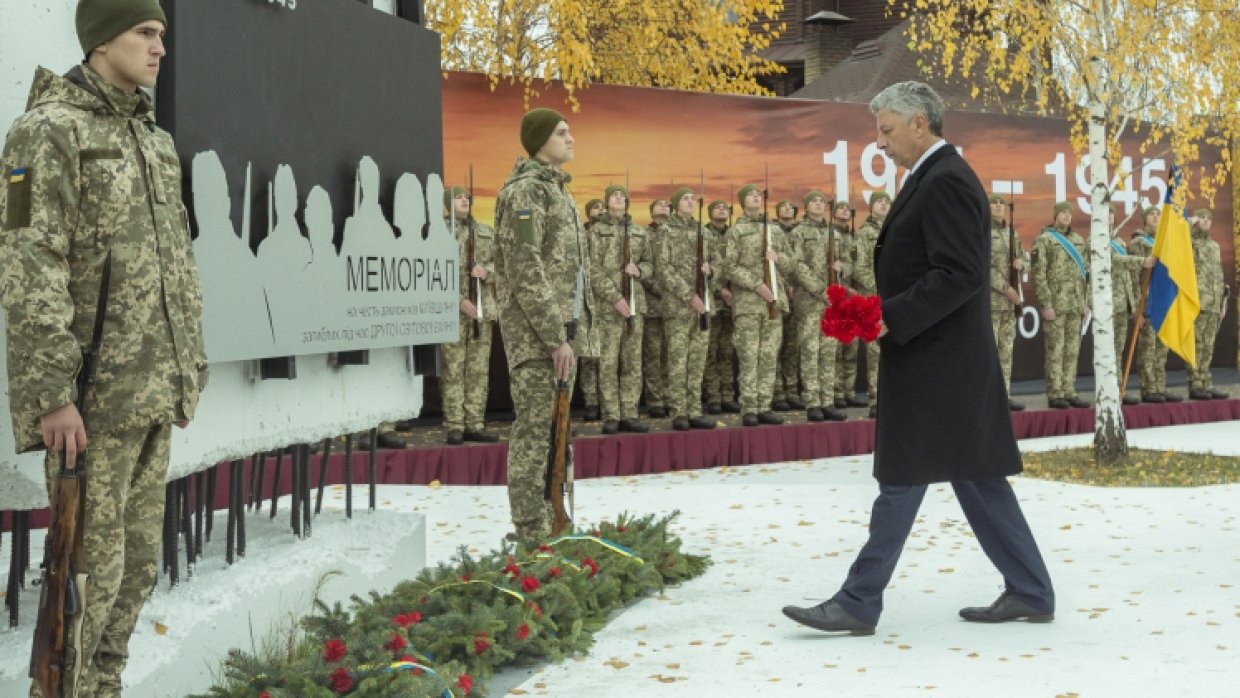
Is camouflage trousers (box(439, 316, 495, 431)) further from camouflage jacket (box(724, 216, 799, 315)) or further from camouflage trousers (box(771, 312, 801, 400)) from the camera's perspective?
camouflage trousers (box(771, 312, 801, 400))

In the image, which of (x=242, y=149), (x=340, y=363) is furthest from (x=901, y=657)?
(x=242, y=149)

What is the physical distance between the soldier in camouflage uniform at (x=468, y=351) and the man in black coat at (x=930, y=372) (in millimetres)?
5524

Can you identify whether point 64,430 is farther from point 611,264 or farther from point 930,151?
point 611,264

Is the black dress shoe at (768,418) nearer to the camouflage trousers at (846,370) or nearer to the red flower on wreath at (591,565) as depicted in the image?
the camouflage trousers at (846,370)

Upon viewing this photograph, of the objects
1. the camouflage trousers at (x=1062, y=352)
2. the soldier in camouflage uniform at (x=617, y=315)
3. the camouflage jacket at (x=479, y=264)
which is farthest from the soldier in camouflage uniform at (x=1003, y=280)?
the camouflage jacket at (x=479, y=264)

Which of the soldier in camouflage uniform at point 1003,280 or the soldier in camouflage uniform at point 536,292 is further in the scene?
the soldier in camouflage uniform at point 1003,280

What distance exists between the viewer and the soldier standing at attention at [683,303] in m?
11.6

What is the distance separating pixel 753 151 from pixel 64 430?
1059 cm

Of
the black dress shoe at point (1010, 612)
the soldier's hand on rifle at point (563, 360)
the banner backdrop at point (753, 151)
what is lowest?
the black dress shoe at point (1010, 612)

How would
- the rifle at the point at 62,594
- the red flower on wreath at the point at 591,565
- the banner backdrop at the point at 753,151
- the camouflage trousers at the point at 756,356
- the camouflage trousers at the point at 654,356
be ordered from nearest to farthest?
1. the rifle at the point at 62,594
2. the red flower on wreath at the point at 591,565
3. the camouflage trousers at the point at 756,356
4. the banner backdrop at the point at 753,151
5. the camouflage trousers at the point at 654,356

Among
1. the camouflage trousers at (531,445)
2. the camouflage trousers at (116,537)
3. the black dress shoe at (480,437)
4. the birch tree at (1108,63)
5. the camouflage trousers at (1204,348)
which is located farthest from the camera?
the camouflage trousers at (1204,348)

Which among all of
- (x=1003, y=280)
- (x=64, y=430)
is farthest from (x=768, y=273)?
(x=64, y=430)

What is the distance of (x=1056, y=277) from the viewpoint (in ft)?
44.4

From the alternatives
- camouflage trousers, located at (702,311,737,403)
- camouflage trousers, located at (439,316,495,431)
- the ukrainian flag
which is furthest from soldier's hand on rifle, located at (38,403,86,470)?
the ukrainian flag
